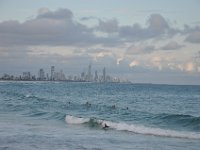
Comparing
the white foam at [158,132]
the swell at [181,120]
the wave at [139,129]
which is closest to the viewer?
the white foam at [158,132]

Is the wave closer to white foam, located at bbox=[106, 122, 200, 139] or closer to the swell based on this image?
white foam, located at bbox=[106, 122, 200, 139]

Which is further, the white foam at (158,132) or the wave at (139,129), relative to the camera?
the wave at (139,129)

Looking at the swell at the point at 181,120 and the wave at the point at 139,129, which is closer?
the wave at the point at 139,129

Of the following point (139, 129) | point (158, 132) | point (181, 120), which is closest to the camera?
point (158, 132)

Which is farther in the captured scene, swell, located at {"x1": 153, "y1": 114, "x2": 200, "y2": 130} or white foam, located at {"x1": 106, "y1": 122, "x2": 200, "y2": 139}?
swell, located at {"x1": 153, "y1": 114, "x2": 200, "y2": 130}

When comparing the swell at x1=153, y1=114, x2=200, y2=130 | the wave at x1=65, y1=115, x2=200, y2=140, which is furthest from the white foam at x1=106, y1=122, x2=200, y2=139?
the swell at x1=153, y1=114, x2=200, y2=130

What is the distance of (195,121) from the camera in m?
28.9

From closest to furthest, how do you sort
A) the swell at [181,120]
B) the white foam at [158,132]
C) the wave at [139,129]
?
the white foam at [158,132] → the wave at [139,129] → the swell at [181,120]

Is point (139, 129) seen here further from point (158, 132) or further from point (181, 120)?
point (181, 120)

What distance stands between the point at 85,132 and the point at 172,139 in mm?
4954

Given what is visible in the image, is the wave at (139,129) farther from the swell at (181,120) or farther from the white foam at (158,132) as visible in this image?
the swell at (181,120)

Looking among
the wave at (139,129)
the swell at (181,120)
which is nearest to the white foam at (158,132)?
the wave at (139,129)

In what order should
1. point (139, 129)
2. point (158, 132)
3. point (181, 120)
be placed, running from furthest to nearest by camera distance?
point (181, 120), point (139, 129), point (158, 132)

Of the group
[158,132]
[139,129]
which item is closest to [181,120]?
[139,129]
